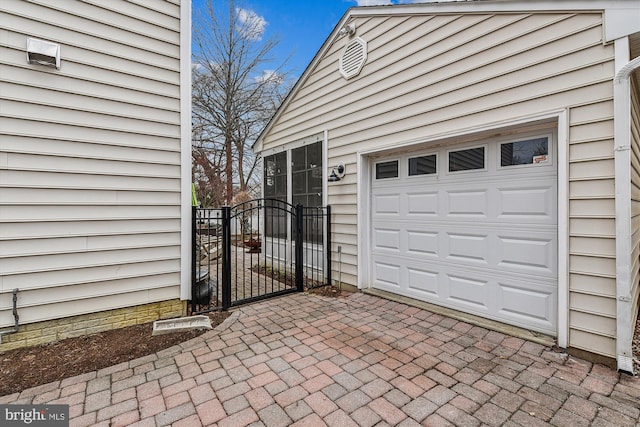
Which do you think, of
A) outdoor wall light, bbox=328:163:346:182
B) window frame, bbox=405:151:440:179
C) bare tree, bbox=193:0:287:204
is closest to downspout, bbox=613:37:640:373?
window frame, bbox=405:151:440:179

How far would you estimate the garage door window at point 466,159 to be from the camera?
11.5 ft

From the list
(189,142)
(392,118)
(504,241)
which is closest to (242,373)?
(189,142)

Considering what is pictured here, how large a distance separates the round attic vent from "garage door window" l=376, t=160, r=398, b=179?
1.51 meters

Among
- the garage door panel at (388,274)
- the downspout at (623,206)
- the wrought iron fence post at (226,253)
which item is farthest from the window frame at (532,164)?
the wrought iron fence post at (226,253)

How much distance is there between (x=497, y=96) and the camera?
3197 mm

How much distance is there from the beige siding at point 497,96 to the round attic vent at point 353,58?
0.11 meters

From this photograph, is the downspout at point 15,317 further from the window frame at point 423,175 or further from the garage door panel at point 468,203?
the garage door panel at point 468,203

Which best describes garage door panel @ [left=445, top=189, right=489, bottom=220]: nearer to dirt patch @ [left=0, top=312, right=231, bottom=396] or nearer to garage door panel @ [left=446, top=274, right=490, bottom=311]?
garage door panel @ [left=446, top=274, right=490, bottom=311]

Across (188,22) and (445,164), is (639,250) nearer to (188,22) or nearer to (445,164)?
(445,164)

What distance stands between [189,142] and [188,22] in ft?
4.74

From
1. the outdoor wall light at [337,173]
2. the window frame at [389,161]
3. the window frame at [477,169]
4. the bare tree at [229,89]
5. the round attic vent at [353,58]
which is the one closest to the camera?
the window frame at [477,169]

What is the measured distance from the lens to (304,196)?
5.93 m

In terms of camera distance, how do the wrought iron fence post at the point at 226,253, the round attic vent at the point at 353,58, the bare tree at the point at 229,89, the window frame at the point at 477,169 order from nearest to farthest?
the window frame at the point at 477,169 → the wrought iron fence post at the point at 226,253 → the round attic vent at the point at 353,58 → the bare tree at the point at 229,89

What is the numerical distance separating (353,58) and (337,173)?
183 cm
